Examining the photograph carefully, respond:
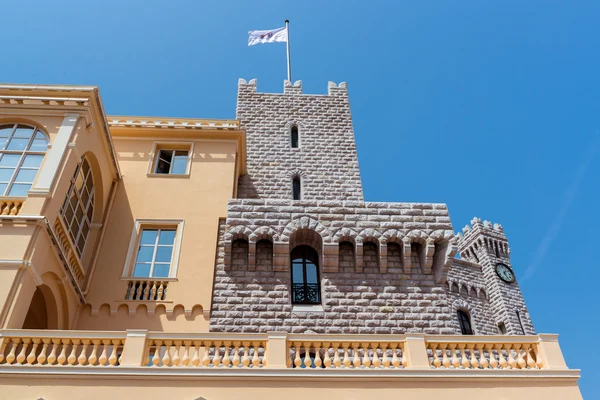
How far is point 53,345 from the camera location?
949cm

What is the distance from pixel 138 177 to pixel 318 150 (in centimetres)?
706

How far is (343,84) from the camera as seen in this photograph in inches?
896

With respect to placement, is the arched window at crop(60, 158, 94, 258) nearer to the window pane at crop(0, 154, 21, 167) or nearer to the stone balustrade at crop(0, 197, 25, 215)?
the stone balustrade at crop(0, 197, 25, 215)

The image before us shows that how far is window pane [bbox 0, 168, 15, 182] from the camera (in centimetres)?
1166

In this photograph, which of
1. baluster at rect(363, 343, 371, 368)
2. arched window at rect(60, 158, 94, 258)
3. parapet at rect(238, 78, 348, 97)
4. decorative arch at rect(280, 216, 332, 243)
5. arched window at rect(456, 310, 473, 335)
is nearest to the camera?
baluster at rect(363, 343, 371, 368)

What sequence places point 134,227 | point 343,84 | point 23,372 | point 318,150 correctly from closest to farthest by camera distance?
point 23,372 < point 134,227 < point 318,150 < point 343,84

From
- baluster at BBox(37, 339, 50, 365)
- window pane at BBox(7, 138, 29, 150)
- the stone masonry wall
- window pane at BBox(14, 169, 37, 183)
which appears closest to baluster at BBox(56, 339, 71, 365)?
baluster at BBox(37, 339, 50, 365)

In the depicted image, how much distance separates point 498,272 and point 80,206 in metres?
30.2

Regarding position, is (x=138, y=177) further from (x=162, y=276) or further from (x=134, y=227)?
(x=162, y=276)

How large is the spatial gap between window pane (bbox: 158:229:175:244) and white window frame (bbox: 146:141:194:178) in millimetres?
2013

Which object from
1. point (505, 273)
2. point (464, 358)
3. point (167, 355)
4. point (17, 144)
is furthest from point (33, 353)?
point (505, 273)

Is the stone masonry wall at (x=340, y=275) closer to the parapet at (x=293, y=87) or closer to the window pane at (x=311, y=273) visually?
the window pane at (x=311, y=273)

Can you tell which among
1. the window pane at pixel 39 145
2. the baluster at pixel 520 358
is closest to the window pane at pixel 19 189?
the window pane at pixel 39 145

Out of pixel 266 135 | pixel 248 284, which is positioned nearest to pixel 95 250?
pixel 248 284
